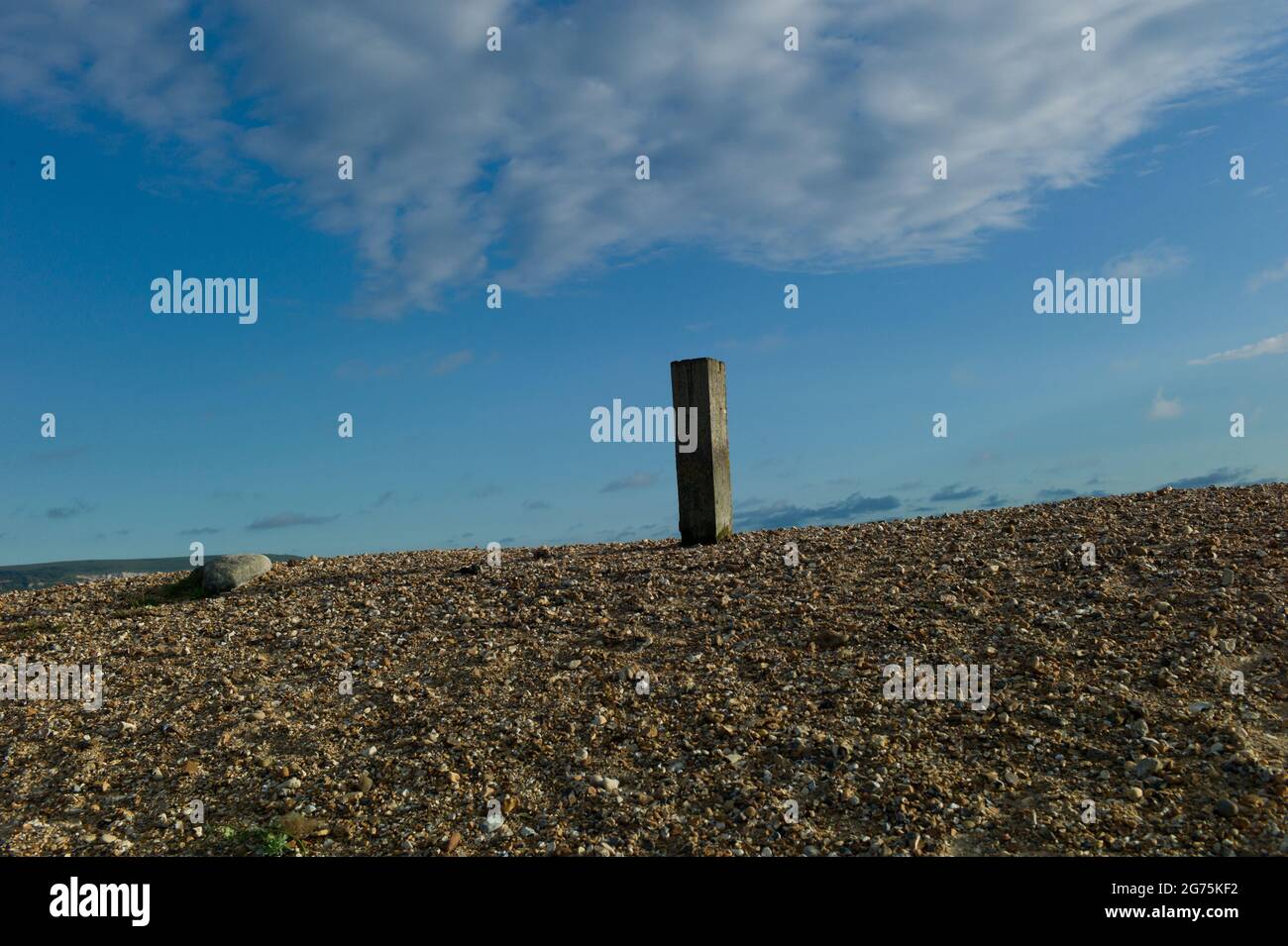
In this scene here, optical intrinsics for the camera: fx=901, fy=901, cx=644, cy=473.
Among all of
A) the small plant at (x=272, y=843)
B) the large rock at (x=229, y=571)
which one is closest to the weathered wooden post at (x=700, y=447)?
the large rock at (x=229, y=571)

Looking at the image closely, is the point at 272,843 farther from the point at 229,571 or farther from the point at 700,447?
the point at 700,447

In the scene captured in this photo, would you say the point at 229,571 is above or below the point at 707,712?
above

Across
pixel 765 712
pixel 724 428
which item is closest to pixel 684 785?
pixel 765 712

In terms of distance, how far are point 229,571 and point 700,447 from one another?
7401 millimetres

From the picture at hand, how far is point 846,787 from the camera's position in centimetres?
700

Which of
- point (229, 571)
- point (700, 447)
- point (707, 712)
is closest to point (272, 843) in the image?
point (707, 712)

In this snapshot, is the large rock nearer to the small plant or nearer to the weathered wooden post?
the weathered wooden post

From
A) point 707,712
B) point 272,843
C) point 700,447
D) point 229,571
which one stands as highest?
point 700,447

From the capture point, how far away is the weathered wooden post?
13648mm

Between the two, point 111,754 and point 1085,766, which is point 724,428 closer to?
point 1085,766

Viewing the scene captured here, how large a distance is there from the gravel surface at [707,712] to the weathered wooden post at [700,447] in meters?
1.38

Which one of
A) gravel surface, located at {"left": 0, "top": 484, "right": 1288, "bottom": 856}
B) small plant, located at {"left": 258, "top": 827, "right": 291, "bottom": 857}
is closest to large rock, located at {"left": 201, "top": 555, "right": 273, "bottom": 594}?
gravel surface, located at {"left": 0, "top": 484, "right": 1288, "bottom": 856}

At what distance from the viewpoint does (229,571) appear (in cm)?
1368
